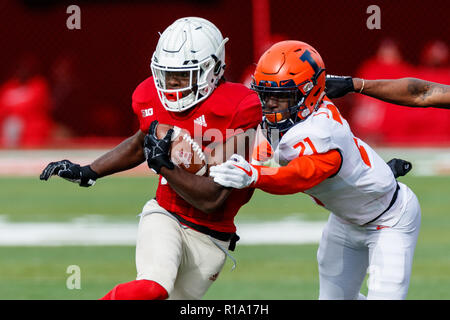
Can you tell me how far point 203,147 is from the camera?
4.02m

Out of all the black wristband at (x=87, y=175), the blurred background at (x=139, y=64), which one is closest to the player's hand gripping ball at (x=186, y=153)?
the black wristband at (x=87, y=175)

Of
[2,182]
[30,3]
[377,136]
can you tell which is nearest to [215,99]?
[2,182]

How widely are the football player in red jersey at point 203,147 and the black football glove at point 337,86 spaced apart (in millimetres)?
665

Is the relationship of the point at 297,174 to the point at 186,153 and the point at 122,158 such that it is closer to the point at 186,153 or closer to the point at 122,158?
the point at 186,153

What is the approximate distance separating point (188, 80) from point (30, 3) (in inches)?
429

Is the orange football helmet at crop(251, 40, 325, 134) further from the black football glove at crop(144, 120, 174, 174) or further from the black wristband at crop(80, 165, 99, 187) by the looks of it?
the black wristband at crop(80, 165, 99, 187)

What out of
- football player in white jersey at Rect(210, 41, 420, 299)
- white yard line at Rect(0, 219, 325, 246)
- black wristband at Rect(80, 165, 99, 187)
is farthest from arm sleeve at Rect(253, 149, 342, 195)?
white yard line at Rect(0, 219, 325, 246)

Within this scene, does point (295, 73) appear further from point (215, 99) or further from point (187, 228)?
point (187, 228)

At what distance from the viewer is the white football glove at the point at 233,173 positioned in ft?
12.0

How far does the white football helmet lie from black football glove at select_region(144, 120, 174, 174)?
194 millimetres

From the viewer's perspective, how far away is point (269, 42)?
12.9 metres

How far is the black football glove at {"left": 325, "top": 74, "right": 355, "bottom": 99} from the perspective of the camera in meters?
4.57

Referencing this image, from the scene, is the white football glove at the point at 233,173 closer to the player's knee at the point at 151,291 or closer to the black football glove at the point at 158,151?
the black football glove at the point at 158,151

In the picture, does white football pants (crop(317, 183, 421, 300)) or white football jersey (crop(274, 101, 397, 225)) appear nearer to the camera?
white football jersey (crop(274, 101, 397, 225))
